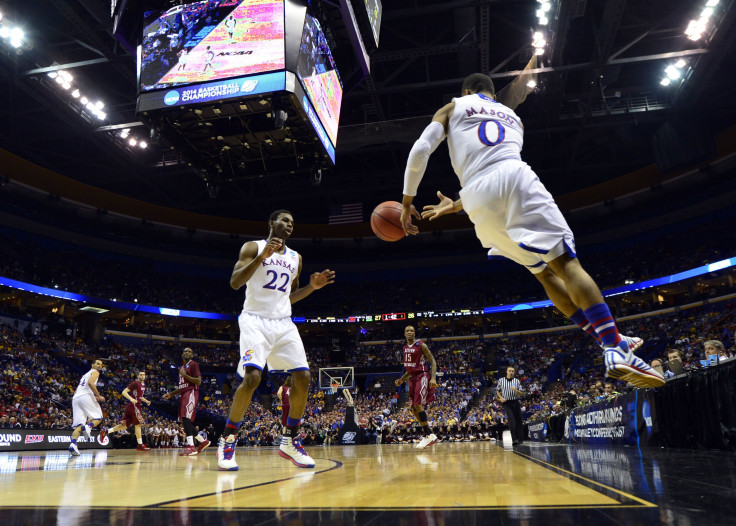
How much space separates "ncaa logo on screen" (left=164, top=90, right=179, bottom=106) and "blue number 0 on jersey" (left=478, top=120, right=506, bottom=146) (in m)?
7.42

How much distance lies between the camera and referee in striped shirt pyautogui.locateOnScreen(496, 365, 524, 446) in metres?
8.46

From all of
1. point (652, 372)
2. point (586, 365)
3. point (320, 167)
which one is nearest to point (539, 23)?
point (320, 167)

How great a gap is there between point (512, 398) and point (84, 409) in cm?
782

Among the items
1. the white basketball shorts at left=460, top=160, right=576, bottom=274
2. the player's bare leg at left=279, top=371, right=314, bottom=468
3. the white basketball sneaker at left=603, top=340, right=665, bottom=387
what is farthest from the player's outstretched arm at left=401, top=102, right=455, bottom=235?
the player's bare leg at left=279, top=371, right=314, bottom=468

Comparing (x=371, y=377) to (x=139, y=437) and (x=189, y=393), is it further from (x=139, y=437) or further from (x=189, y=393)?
(x=189, y=393)

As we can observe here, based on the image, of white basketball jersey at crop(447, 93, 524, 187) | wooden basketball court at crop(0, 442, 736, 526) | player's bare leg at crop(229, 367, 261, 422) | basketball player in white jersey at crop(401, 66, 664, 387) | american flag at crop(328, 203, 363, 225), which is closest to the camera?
wooden basketball court at crop(0, 442, 736, 526)

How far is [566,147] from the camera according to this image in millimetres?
22469

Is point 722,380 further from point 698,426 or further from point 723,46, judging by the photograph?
point 723,46

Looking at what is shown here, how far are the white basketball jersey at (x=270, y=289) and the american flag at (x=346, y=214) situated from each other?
22479 mm

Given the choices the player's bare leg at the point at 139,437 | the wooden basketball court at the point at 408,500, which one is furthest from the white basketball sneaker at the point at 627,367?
the player's bare leg at the point at 139,437

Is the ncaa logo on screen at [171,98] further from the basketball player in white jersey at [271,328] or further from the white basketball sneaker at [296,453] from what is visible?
the white basketball sneaker at [296,453]

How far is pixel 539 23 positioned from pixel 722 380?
12181 mm

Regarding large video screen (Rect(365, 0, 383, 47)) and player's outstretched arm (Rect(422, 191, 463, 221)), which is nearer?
player's outstretched arm (Rect(422, 191, 463, 221))

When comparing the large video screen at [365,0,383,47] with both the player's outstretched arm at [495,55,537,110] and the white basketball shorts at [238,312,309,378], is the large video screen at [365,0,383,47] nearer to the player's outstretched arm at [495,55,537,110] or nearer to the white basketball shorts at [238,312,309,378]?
the player's outstretched arm at [495,55,537,110]
